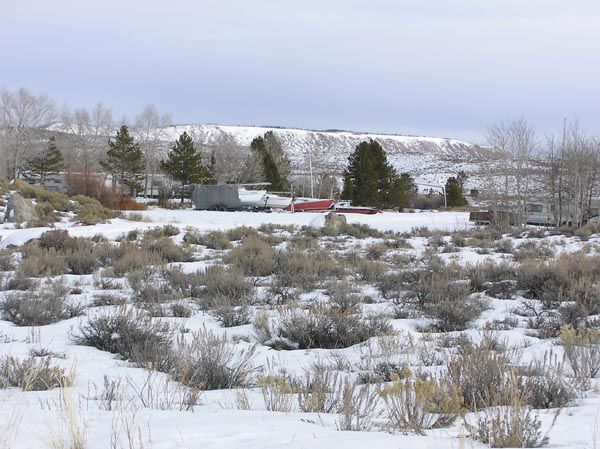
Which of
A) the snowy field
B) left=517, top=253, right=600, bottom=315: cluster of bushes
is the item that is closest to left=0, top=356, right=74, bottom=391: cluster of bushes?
the snowy field

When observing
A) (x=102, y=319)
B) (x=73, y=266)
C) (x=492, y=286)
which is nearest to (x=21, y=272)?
(x=73, y=266)

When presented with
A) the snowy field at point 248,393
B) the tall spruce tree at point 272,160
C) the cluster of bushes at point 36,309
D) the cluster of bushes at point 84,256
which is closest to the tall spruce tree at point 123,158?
the tall spruce tree at point 272,160

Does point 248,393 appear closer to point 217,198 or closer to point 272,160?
point 217,198

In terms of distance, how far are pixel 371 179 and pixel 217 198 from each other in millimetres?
13325

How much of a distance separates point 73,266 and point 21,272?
141 centimetres

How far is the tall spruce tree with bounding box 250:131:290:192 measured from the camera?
53125mm

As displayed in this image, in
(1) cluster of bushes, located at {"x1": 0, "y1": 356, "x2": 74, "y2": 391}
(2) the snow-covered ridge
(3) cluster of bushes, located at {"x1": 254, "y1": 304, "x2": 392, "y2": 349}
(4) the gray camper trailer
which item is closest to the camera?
(1) cluster of bushes, located at {"x1": 0, "y1": 356, "x2": 74, "y2": 391}

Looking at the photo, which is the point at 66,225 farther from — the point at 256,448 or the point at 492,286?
the point at 256,448

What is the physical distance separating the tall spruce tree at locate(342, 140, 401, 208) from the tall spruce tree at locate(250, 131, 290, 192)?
8.92 meters

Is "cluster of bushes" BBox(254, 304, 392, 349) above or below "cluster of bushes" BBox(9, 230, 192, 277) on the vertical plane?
below

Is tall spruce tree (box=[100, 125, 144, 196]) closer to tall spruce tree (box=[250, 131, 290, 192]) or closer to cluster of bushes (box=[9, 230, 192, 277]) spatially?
tall spruce tree (box=[250, 131, 290, 192])

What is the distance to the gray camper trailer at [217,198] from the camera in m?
38.8

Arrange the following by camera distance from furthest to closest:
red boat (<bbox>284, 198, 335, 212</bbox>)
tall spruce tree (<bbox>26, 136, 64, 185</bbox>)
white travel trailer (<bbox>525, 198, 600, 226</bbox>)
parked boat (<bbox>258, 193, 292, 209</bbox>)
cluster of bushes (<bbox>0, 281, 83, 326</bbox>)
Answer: tall spruce tree (<bbox>26, 136, 64, 185</bbox>)
parked boat (<bbox>258, 193, 292, 209</bbox>)
red boat (<bbox>284, 198, 335, 212</bbox>)
white travel trailer (<bbox>525, 198, 600, 226</bbox>)
cluster of bushes (<bbox>0, 281, 83, 326</bbox>)

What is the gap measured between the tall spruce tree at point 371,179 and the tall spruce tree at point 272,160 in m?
8.92
